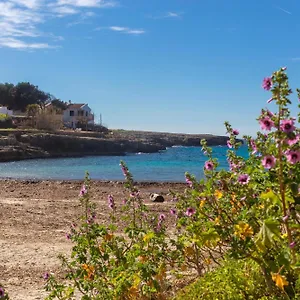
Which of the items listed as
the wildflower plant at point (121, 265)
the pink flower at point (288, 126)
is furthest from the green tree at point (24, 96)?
the pink flower at point (288, 126)

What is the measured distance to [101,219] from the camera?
46.2 ft

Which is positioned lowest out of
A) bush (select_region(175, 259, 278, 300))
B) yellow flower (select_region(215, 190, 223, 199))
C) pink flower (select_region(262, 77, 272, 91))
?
bush (select_region(175, 259, 278, 300))

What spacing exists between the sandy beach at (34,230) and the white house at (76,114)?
72502 mm

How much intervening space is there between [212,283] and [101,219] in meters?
10.8

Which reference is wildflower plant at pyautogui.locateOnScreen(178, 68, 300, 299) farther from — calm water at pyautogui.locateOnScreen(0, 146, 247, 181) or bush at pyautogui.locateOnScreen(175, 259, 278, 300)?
calm water at pyautogui.locateOnScreen(0, 146, 247, 181)

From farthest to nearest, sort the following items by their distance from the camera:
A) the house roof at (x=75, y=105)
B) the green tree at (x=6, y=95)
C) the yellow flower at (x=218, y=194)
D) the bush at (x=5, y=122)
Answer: the house roof at (x=75, y=105)
the green tree at (x=6, y=95)
the bush at (x=5, y=122)
the yellow flower at (x=218, y=194)

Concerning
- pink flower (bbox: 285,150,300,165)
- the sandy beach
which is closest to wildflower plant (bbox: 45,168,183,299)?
pink flower (bbox: 285,150,300,165)

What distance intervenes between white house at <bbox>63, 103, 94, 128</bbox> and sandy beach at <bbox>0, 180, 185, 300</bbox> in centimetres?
7250

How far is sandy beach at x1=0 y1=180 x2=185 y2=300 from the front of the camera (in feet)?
25.1

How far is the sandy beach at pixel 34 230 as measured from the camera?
7656 mm

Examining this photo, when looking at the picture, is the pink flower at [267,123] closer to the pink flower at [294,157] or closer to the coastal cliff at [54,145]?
the pink flower at [294,157]

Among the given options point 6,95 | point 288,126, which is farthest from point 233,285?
point 6,95

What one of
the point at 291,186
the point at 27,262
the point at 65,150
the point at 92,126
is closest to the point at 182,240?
the point at 291,186

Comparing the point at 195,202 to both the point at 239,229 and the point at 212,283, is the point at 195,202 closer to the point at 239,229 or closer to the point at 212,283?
the point at 212,283
